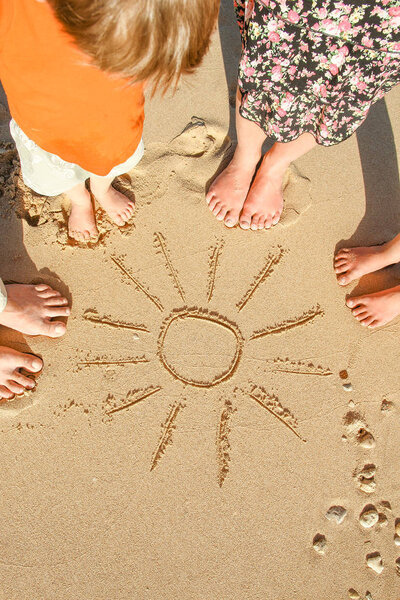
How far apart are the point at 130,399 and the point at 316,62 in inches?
62.2

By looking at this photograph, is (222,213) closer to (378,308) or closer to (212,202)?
(212,202)

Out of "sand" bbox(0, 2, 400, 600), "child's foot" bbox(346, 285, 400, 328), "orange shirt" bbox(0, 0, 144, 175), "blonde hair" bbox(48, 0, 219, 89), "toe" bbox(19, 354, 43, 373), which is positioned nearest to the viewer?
"blonde hair" bbox(48, 0, 219, 89)

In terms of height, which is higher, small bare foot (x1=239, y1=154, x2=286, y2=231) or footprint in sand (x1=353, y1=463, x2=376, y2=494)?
small bare foot (x1=239, y1=154, x2=286, y2=231)

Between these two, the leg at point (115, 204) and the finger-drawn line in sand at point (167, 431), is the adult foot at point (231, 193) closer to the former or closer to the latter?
the leg at point (115, 204)

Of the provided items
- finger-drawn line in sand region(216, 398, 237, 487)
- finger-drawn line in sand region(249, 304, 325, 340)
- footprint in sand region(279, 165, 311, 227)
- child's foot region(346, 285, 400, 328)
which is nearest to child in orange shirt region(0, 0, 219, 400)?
footprint in sand region(279, 165, 311, 227)

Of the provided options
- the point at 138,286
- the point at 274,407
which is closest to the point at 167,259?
the point at 138,286

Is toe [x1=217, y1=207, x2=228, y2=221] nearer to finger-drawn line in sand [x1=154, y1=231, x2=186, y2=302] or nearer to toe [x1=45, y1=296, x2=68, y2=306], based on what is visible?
finger-drawn line in sand [x1=154, y1=231, x2=186, y2=302]

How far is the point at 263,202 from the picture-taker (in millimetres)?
2318

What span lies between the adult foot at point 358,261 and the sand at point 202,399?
0.06 metres

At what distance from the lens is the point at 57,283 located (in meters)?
2.27

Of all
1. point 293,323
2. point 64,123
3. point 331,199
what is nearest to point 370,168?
point 331,199

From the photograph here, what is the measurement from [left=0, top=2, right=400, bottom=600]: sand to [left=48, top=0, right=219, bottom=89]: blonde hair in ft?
4.06

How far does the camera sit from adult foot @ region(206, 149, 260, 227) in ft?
7.63

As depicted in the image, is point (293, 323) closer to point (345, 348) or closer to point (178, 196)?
point (345, 348)
